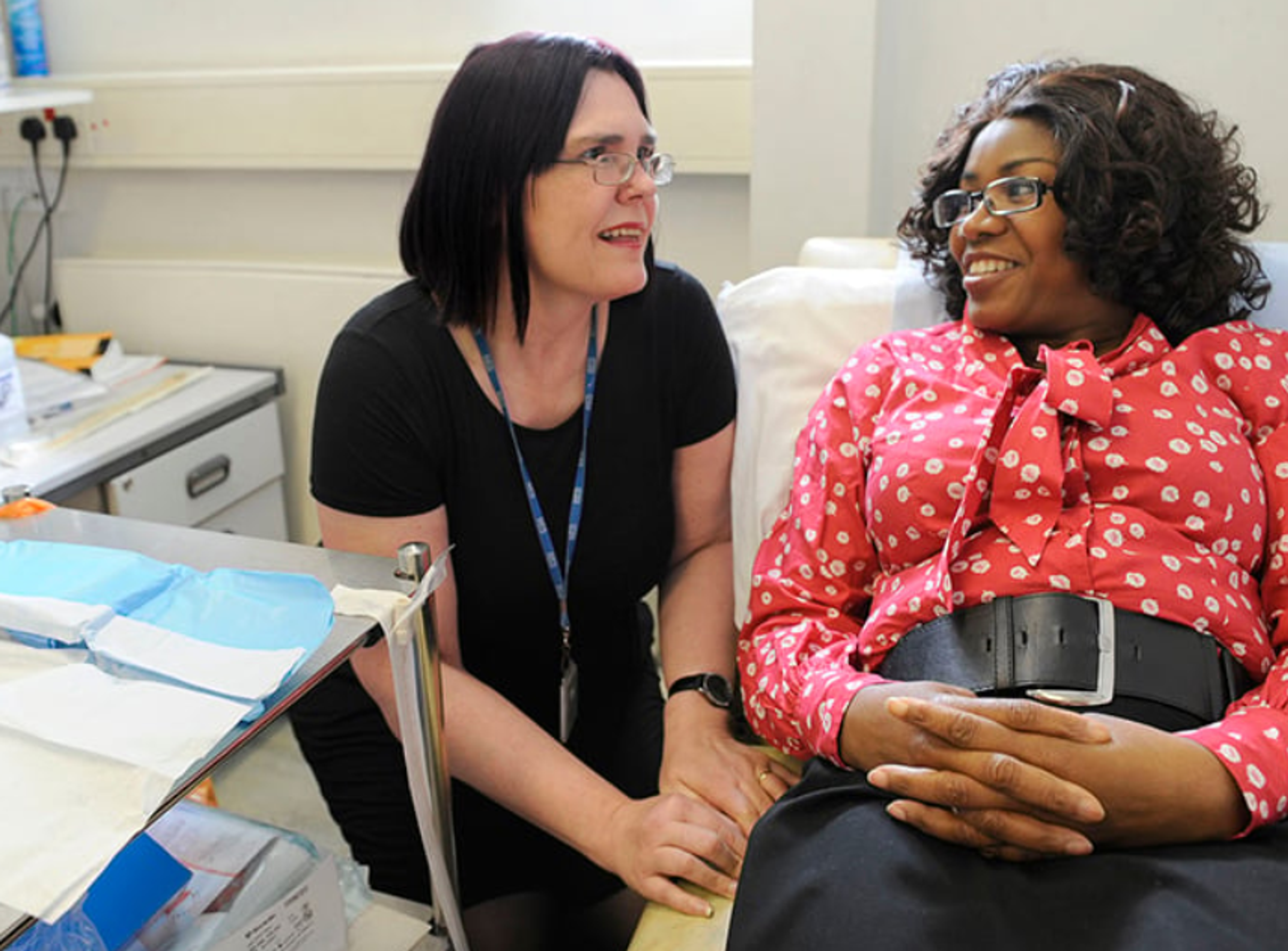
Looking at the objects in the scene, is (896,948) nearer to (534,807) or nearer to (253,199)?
(534,807)

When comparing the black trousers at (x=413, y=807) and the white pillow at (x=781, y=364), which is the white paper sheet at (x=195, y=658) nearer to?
the black trousers at (x=413, y=807)

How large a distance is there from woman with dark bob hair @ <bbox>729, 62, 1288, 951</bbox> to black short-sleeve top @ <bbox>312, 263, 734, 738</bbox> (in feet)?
0.55

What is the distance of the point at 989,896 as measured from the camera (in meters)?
0.90

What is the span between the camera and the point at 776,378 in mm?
1437

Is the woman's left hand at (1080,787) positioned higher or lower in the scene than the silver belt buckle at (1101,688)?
lower

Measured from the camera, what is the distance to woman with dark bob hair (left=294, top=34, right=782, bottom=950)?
1.23m

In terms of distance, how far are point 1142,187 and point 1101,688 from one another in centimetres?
51

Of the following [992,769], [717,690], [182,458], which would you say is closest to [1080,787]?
[992,769]

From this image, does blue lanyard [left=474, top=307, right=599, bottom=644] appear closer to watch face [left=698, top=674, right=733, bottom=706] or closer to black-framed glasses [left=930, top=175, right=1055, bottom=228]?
watch face [left=698, top=674, right=733, bottom=706]

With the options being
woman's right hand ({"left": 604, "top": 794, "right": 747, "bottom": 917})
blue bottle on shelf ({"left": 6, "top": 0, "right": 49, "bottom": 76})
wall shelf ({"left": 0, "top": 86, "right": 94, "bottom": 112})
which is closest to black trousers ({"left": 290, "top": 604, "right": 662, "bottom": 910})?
woman's right hand ({"left": 604, "top": 794, "right": 747, "bottom": 917})

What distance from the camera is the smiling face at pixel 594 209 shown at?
4.05 ft

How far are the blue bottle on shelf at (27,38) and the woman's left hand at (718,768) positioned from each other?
1.97m

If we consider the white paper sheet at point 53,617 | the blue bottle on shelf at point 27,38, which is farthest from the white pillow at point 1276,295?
the blue bottle on shelf at point 27,38

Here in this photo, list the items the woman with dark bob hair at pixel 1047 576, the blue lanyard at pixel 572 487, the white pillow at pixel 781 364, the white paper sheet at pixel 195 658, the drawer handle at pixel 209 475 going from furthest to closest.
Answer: the drawer handle at pixel 209 475 → the white pillow at pixel 781 364 → the blue lanyard at pixel 572 487 → the woman with dark bob hair at pixel 1047 576 → the white paper sheet at pixel 195 658
